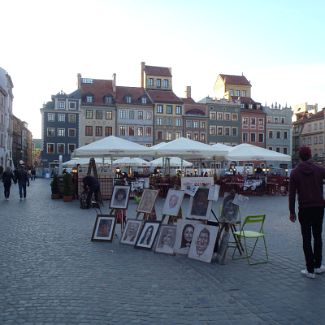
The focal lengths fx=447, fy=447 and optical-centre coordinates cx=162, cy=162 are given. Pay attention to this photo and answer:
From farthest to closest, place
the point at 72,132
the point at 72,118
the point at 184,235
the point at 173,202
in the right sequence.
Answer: the point at 72,132, the point at 72,118, the point at 173,202, the point at 184,235

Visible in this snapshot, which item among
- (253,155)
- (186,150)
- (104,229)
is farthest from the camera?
(253,155)

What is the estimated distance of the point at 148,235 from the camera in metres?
8.76

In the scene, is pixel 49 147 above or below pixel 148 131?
below

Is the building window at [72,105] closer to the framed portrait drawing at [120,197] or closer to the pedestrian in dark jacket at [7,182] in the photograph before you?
the pedestrian in dark jacket at [7,182]

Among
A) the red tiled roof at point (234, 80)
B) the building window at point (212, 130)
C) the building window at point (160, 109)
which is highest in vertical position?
the red tiled roof at point (234, 80)

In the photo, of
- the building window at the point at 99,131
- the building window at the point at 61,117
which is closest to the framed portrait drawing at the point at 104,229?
the building window at the point at 61,117

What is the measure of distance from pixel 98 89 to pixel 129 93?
5008 millimetres

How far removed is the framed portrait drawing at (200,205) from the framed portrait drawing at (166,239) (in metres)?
0.53

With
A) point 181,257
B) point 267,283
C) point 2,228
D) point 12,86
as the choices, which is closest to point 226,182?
point 2,228

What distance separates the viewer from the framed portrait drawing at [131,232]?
358 inches

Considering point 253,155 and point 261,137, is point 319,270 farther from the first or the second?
point 261,137

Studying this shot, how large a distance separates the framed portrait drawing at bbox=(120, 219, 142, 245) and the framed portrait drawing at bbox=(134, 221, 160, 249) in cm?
20

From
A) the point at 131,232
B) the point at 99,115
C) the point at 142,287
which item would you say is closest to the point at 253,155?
the point at 131,232

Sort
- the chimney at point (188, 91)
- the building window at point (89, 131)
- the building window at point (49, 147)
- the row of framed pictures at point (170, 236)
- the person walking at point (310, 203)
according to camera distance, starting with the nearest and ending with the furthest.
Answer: the person walking at point (310, 203)
the row of framed pictures at point (170, 236)
the building window at point (49, 147)
the building window at point (89, 131)
the chimney at point (188, 91)
